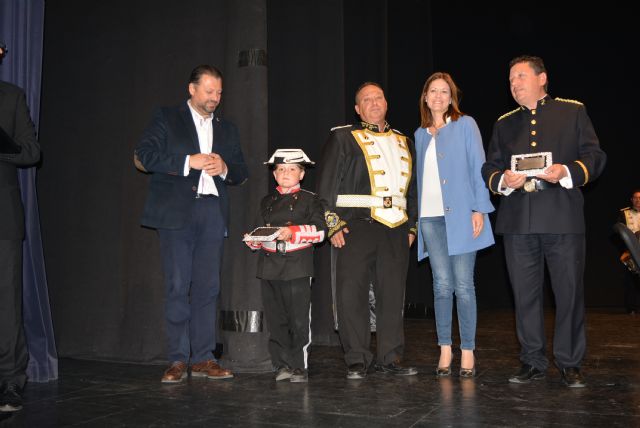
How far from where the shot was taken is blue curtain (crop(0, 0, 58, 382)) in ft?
11.5

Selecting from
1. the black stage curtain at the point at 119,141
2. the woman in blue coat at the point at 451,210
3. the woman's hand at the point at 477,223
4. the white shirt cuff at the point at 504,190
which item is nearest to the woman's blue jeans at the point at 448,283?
the woman in blue coat at the point at 451,210

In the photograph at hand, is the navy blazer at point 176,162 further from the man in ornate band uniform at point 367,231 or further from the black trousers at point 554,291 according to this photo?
the black trousers at point 554,291

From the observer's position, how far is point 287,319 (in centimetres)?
366

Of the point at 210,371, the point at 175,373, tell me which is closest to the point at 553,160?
the point at 210,371

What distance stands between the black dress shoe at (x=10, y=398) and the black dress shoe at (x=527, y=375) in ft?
7.76

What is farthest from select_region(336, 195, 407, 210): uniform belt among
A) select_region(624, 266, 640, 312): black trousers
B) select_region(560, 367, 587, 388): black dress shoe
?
select_region(624, 266, 640, 312): black trousers

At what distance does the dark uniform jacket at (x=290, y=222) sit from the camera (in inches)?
139

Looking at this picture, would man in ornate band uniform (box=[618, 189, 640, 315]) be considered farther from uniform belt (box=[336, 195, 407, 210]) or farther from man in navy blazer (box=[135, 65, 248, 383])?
man in navy blazer (box=[135, 65, 248, 383])

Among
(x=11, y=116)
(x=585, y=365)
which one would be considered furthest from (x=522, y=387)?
(x=11, y=116)

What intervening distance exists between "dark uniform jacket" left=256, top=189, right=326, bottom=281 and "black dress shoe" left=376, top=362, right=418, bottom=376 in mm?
677

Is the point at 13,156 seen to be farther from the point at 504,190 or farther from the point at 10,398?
the point at 504,190

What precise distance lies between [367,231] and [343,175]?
0.36 meters

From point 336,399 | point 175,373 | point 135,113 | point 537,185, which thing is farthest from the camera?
point 135,113

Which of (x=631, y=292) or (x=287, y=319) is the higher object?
(x=287, y=319)
